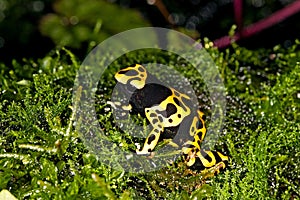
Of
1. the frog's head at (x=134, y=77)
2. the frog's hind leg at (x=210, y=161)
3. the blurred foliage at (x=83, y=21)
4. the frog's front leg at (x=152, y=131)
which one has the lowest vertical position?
the frog's hind leg at (x=210, y=161)

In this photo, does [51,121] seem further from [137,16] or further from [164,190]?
[137,16]

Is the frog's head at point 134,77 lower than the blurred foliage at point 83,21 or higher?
lower

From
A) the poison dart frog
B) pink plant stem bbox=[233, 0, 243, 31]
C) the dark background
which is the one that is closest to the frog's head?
the poison dart frog

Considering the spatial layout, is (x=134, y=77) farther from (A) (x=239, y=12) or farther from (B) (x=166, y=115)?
(A) (x=239, y=12)

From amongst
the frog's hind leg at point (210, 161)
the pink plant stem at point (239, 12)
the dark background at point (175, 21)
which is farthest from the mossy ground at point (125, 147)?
the dark background at point (175, 21)

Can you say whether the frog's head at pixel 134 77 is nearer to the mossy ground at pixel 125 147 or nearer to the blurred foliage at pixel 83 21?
the mossy ground at pixel 125 147

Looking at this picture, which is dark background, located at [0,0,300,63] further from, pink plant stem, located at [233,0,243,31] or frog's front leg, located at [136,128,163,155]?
frog's front leg, located at [136,128,163,155]

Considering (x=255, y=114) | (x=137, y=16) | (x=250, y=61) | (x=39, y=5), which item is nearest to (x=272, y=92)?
(x=255, y=114)
